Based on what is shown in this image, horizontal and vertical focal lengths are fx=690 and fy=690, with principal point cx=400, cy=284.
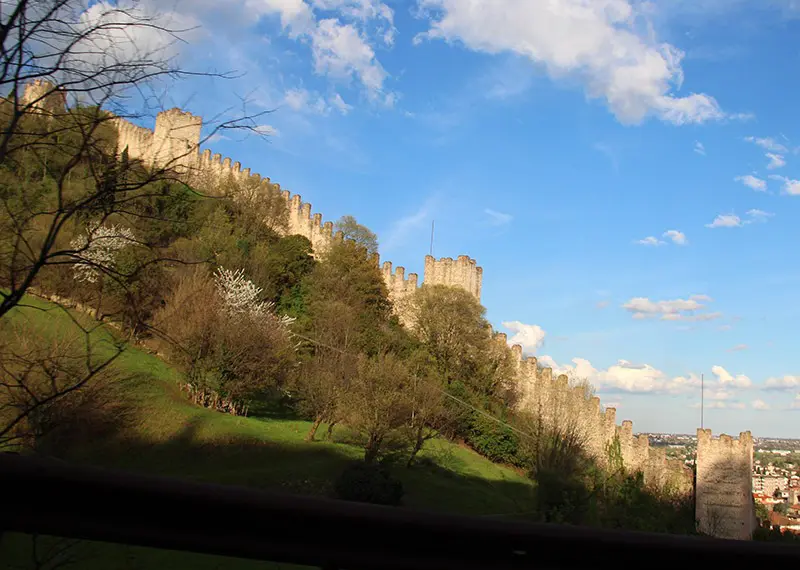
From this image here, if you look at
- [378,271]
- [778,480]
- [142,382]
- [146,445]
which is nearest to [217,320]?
[142,382]

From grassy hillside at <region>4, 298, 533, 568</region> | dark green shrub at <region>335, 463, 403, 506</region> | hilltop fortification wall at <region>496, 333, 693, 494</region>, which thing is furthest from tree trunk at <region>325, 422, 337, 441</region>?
dark green shrub at <region>335, 463, 403, 506</region>

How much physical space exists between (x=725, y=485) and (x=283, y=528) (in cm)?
2744

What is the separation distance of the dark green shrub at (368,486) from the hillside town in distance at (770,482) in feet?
49.7

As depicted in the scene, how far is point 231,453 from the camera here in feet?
65.9

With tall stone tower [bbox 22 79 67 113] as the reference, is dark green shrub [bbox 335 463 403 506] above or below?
below

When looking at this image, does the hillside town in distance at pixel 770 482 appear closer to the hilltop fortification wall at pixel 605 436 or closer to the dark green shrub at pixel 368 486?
the hilltop fortification wall at pixel 605 436

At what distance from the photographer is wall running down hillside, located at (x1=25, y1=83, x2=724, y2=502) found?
2648 centimetres

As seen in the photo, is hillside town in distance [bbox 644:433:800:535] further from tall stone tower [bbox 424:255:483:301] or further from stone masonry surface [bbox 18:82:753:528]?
tall stone tower [bbox 424:255:483:301]

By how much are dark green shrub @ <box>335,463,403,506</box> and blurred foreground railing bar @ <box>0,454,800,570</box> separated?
13537 millimetres

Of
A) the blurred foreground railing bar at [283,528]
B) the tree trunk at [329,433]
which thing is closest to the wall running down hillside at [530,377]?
the tree trunk at [329,433]

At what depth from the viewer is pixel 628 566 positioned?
57.9 inches

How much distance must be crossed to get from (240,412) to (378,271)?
1824cm

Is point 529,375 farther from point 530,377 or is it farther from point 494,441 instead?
point 494,441

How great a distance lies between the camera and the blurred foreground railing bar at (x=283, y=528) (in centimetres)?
138
